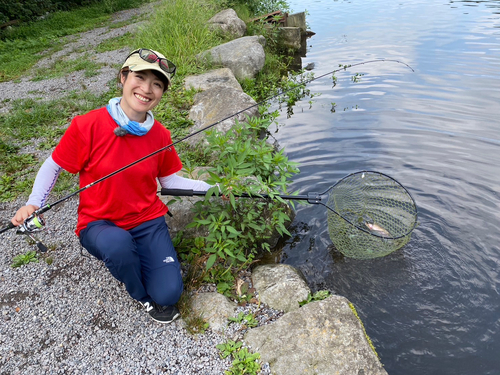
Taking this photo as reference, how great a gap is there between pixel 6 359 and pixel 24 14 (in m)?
16.8

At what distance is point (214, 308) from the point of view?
290cm

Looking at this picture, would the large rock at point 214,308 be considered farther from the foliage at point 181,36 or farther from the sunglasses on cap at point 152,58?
the foliage at point 181,36

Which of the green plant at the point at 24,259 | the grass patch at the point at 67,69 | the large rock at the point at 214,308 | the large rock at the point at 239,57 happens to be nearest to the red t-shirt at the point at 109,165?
the large rock at the point at 214,308

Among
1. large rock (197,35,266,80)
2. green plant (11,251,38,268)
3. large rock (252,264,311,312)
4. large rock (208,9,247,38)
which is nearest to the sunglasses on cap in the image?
large rock (252,264,311,312)

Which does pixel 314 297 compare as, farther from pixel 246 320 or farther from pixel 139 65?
pixel 139 65

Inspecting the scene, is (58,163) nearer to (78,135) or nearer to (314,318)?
(78,135)

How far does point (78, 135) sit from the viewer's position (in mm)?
2586

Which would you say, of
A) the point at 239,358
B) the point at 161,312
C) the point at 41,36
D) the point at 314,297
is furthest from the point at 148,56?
the point at 41,36

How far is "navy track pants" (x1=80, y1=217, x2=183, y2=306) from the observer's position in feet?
8.41

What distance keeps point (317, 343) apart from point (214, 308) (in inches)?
34.6

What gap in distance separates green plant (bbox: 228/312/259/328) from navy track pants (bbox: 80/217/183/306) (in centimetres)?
51

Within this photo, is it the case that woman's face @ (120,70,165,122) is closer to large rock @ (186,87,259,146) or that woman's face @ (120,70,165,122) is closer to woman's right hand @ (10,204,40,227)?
woman's right hand @ (10,204,40,227)

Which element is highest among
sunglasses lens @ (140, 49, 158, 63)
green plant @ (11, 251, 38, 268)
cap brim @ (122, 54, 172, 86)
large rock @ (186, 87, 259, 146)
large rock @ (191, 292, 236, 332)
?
sunglasses lens @ (140, 49, 158, 63)

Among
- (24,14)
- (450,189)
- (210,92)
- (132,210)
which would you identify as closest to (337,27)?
(210,92)
